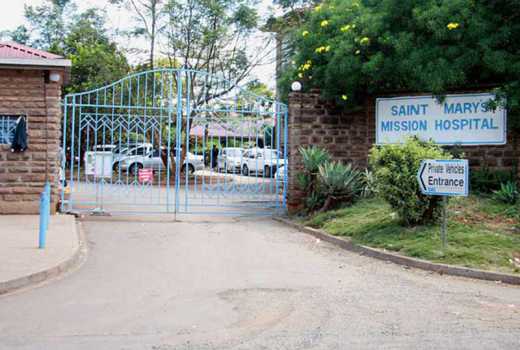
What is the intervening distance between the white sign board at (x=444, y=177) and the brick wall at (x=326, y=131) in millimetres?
5088

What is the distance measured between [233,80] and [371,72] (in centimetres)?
1347

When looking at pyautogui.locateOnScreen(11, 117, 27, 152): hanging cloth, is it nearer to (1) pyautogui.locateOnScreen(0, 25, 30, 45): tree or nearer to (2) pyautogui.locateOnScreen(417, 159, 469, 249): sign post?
(2) pyautogui.locateOnScreen(417, 159, 469, 249): sign post

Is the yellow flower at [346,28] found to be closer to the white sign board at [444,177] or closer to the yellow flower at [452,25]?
the yellow flower at [452,25]

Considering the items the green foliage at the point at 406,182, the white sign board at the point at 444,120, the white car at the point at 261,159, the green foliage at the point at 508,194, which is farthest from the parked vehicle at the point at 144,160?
the green foliage at the point at 508,194

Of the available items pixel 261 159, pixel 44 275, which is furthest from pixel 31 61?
pixel 261 159

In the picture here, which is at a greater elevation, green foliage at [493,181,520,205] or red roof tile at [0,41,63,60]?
red roof tile at [0,41,63,60]

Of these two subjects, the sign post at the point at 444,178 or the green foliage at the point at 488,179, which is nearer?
the sign post at the point at 444,178

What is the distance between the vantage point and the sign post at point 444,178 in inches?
367

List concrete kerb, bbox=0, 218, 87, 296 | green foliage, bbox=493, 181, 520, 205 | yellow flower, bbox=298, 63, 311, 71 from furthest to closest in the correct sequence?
yellow flower, bbox=298, 63, 311, 71 → green foliage, bbox=493, 181, 520, 205 → concrete kerb, bbox=0, 218, 87, 296

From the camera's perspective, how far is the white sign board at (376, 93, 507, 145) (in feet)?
42.8

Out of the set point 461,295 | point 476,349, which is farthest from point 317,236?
point 476,349

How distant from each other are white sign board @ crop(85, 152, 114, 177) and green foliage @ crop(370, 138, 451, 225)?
6.75 m

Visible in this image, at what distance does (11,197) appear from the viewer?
13500mm

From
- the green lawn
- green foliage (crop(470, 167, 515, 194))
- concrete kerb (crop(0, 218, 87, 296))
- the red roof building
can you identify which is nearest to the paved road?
concrete kerb (crop(0, 218, 87, 296))
